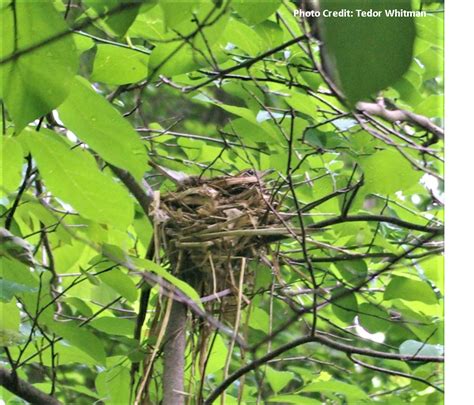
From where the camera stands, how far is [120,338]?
1103mm

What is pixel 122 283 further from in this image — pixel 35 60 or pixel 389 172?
pixel 35 60

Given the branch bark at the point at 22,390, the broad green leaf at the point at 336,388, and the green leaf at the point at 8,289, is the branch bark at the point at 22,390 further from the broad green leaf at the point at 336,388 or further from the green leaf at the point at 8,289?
the broad green leaf at the point at 336,388

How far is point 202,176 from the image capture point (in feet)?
4.22

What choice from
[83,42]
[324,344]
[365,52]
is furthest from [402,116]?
[365,52]

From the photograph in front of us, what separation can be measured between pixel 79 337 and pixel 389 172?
49 cm

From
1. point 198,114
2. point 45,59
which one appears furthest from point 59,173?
point 198,114

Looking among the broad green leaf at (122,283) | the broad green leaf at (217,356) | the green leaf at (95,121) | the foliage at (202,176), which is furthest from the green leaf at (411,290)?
the green leaf at (95,121)

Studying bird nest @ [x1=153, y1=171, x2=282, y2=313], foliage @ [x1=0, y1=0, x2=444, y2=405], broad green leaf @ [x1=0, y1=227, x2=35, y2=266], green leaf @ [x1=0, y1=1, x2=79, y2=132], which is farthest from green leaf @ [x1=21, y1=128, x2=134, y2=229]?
bird nest @ [x1=153, y1=171, x2=282, y2=313]

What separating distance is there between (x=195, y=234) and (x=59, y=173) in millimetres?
538

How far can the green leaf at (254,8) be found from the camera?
22.0 inches

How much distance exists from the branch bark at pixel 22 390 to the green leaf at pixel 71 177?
18.5 inches

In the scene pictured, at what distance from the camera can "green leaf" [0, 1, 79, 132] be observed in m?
0.43

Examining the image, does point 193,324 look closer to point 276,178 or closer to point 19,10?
point 276,178

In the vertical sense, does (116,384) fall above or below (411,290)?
below
